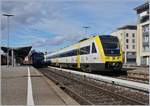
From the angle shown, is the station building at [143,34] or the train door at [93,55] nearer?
the train door at [93,55]

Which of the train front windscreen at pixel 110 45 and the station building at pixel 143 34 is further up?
the station building at pixel 143 34

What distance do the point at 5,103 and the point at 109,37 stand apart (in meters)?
18.0

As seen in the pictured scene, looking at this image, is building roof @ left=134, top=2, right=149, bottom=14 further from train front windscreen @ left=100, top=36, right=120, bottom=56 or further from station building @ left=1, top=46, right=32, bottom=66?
train front windscreen @ left=100, top=36, right=120, bottom=56

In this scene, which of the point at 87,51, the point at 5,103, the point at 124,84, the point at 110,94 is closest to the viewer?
the point at 5,103

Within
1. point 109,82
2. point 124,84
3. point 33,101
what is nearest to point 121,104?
point 33,101

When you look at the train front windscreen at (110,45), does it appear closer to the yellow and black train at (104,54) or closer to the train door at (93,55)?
the yellow and black train at (104,54)

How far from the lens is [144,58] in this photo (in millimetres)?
92062

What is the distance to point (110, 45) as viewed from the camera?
27.8 m

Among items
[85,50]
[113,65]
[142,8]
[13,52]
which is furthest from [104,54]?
[142,8]

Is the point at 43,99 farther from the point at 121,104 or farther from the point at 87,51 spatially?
the point at 87,51

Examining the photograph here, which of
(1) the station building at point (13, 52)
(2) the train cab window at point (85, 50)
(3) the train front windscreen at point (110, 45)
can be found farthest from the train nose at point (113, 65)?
(1) the station building at point (13, 52)

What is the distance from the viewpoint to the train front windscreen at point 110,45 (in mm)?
27312

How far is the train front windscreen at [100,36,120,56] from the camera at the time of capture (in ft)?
89.6

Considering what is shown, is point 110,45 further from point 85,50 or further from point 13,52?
point 13,52
